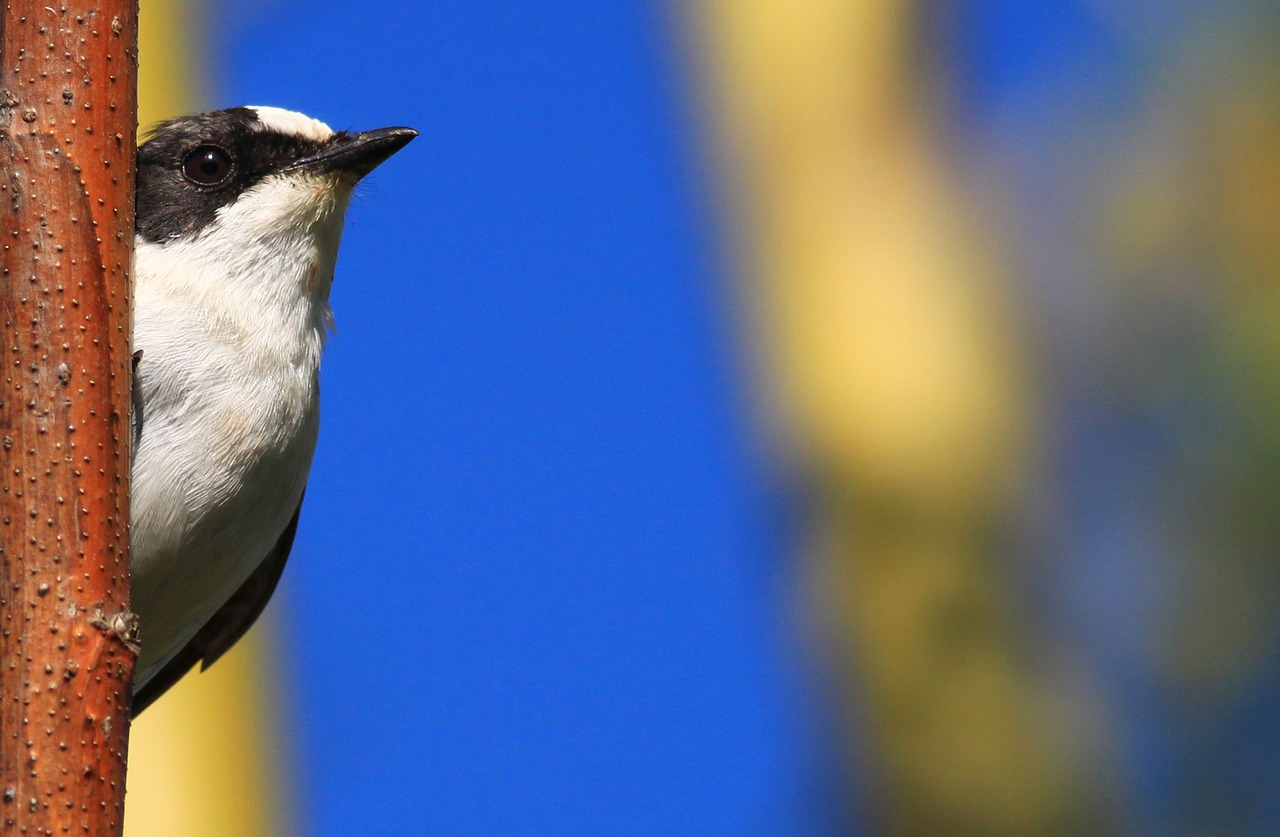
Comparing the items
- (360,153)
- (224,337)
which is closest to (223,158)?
(360,153)

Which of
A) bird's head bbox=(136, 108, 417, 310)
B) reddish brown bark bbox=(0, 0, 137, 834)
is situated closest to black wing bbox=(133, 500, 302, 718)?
bird's head bbox=(136, 108, 417, 310)

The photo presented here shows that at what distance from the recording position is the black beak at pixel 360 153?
4.34 metres

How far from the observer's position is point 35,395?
8.05ft

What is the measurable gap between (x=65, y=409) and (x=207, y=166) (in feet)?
6.41

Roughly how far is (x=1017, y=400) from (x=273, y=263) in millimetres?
3854

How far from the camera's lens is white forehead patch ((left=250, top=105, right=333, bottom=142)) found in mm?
4371

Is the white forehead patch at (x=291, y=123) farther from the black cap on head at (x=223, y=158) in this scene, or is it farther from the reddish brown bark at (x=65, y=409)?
the reddish brown bark at (x=65, y=409)

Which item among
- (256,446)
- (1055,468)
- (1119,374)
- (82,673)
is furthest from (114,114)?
(1119,374)

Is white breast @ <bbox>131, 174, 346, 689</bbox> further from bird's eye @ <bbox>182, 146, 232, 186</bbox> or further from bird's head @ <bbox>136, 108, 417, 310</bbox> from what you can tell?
bird's eye @ <bbox>182, 146, 232, 186</bbox>

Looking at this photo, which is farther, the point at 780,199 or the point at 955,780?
the point at 780,199

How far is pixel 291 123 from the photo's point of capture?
441 cm

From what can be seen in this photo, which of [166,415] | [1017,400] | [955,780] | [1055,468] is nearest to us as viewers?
[166,415]

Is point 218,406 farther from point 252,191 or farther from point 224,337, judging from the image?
point 252,191

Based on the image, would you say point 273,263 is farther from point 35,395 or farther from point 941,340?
point 941,340
